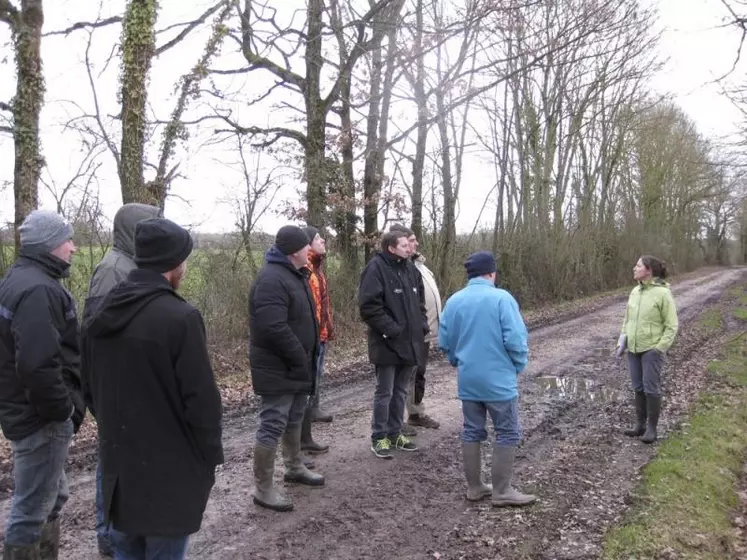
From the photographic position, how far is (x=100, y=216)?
1042 centimetres

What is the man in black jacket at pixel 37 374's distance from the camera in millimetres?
3266

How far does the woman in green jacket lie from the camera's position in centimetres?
671

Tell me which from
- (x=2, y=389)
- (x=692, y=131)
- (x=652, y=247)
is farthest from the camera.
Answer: (x=692, y=131)

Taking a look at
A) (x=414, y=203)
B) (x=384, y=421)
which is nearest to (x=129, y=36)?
(x=384, y=421)

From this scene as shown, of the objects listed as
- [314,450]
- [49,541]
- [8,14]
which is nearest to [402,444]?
[314,450]

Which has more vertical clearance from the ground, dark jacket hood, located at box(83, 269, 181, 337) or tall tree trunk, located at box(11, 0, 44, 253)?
tall tree trunk, located at box(11, 0, 44, 253)

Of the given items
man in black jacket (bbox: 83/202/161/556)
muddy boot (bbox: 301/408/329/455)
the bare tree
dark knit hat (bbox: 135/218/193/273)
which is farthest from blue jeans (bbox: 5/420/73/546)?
the bare tree

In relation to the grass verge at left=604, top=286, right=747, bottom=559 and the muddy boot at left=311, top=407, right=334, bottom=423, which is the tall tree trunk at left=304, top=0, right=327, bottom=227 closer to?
the muddy boot at left=311, top=407, right=334, bottom=423

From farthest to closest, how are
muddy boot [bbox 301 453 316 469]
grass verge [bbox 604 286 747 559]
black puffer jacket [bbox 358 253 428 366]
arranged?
black puffer jacket [bbox 358 253 428 366], muddy boot [bbox 301 453 316 469], grass verge [bbox 604 286 747 559]

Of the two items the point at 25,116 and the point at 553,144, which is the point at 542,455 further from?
the point at 553,144

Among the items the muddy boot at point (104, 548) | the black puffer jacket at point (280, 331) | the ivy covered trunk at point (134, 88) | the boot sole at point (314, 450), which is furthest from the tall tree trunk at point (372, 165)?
the muddy boot at point (104, 548)

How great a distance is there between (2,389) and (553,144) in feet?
81.3

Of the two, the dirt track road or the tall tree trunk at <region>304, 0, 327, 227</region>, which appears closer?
the dirt track road

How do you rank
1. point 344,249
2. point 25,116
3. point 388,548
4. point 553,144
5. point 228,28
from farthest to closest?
point 553,144 → point 344,249 → point 228,28 → point 25,116 → point 388,548
